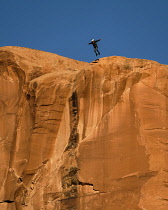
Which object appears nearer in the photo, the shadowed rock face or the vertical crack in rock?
the shadowed rock face

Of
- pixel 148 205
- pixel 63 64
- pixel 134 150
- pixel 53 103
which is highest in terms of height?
pixel 63 64

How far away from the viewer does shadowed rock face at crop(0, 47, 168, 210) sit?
129ft

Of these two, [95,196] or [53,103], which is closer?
[95,196]

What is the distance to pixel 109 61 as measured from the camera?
42.9 metres

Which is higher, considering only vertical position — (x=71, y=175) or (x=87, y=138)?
(x=87, y=138)

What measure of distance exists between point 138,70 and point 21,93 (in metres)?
10.5

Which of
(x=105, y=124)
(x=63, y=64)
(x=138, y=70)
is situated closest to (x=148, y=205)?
(x=105, y=124)

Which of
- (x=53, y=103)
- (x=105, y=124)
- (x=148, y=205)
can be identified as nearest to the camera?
(x=148, y=205)

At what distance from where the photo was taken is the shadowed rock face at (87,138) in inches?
1554

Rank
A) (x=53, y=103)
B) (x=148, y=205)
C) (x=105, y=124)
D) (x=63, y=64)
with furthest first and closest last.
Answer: (x=63, y=64) → (x=53, y=103) → (x=105, y=124) → (x=148, y=205)

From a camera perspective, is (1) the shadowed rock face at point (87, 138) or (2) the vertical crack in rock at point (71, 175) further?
(2) the vertical crack in rock at point (71, 175)

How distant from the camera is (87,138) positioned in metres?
41.5

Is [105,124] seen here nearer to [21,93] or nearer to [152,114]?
[152,114]

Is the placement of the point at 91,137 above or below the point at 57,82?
below
